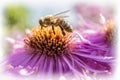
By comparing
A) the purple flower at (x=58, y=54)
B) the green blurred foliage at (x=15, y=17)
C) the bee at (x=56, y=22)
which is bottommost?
the purple flower at (x=58, y=54)

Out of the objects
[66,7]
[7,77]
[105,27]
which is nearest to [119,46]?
[105,27]

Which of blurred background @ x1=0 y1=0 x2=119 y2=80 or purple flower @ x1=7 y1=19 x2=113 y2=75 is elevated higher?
blurred background @ x1=0 y1=0 x2=119 y2=80

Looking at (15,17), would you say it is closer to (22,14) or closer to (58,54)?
(22,14)

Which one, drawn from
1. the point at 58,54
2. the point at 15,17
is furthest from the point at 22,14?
the point at 58,54

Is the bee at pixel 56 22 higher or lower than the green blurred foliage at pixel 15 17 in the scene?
lower

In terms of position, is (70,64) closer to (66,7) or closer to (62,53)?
(62,53)

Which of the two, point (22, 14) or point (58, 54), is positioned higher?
point (22, 14)
